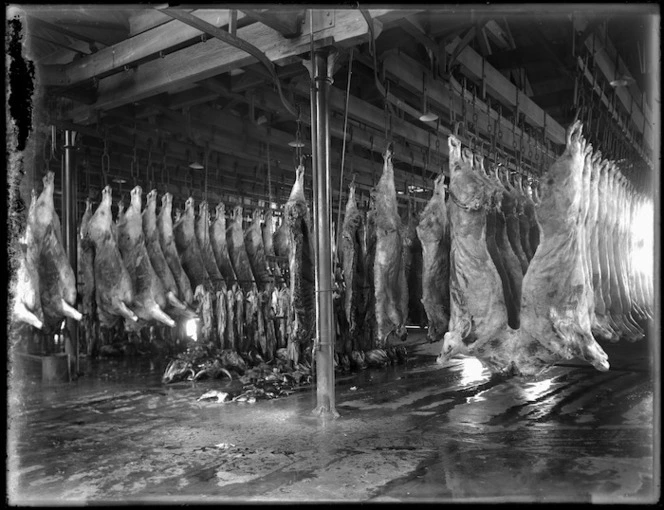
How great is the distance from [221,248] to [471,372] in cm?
419

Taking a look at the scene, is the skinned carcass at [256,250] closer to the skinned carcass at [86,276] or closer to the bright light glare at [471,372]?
the skinned carcass at [86,276]

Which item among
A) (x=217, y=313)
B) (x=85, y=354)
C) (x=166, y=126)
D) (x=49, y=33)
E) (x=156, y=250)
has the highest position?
(x=49, y=33)

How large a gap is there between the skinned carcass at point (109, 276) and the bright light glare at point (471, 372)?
4.54 m

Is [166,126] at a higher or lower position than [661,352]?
higher

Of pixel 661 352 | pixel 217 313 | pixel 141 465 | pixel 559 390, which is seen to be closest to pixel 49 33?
pixel 217 313

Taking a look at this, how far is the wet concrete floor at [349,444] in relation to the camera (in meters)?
4.11

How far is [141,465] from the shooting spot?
470 cm

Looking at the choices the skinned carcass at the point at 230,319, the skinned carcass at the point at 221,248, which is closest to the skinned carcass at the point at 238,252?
the skinned carcass at the point at 221,248

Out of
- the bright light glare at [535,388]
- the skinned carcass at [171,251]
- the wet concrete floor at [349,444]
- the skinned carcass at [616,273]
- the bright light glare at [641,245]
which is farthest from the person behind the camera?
the bright light glare at [641,245]

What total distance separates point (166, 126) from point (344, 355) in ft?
14.4

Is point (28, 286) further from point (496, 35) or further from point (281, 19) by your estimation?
point (496, 35)

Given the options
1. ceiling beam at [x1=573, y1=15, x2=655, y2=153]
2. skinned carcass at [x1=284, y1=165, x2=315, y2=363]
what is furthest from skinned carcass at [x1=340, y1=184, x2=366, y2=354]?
ceiling beam at [x1=573, y1=15, x2=655, y2=153]

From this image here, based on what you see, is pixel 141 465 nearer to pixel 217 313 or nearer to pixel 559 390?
pixel 217 313

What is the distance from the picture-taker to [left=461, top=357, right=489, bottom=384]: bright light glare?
8371mm
